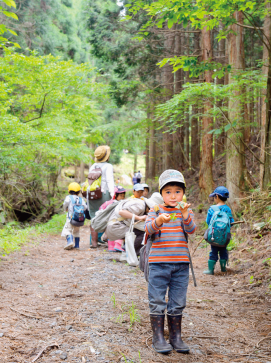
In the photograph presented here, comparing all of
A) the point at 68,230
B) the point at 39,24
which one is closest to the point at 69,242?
the point at 68,230

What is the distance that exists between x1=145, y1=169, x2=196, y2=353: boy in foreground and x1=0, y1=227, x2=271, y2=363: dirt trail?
229 millimetres

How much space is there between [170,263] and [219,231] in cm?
284

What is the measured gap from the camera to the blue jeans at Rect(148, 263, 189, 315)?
2.93 metres

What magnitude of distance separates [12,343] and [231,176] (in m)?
7.07

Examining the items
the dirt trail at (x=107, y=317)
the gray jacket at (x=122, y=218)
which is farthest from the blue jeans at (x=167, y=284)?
the gray jacket at (x=122, y=218)

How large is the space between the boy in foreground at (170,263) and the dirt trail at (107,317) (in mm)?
229

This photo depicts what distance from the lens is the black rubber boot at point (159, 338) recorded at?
9.16 ft

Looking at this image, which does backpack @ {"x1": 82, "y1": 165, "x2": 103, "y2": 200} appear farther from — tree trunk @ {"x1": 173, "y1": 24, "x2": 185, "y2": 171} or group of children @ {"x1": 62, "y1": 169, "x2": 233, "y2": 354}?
tree trunk @ {"x1": 173, "y1": 24, "x2": 185, "y2": 171}

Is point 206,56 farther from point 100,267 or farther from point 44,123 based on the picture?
point 100,267

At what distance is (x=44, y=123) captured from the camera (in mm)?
10375

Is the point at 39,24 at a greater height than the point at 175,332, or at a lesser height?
greater

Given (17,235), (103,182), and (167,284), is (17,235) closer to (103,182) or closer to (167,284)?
(103,182)

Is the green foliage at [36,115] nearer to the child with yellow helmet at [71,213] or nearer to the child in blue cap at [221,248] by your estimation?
the child with yellow helmet at [71,213]

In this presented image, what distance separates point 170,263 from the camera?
2977mm
